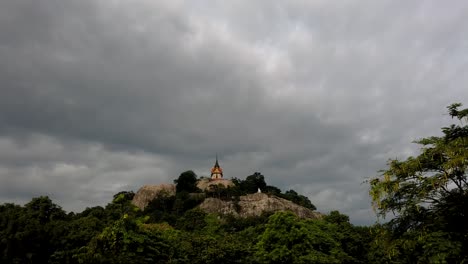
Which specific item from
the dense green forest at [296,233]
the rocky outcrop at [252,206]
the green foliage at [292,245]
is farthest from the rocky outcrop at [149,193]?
the green foliage at [292,245]

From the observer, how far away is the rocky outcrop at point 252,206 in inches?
5044

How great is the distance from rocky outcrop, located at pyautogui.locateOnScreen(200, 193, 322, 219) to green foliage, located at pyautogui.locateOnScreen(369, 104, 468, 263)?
105224 mm

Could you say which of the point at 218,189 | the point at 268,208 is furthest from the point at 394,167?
the point at 218,189

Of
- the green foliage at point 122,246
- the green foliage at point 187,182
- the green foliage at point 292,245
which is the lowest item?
the green foliage at point 122,246

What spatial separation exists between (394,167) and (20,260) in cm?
3233

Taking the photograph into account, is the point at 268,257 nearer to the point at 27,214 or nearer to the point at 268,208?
the point at 27,214

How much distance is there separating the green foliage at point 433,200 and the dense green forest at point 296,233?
46 mm

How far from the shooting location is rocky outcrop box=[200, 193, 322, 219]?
12812 cm

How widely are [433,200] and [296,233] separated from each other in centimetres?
1964

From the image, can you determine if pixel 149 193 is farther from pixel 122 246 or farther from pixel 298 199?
pixel 122 246

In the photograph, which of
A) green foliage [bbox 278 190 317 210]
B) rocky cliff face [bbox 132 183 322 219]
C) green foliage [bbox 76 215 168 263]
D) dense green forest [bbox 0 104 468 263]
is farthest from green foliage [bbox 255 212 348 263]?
green foliage [bbox 278 190 317 210]

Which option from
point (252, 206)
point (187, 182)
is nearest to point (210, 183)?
point (187, 182)

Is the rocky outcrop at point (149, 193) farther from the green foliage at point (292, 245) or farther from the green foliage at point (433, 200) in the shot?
the green foliage at point (433, 200)

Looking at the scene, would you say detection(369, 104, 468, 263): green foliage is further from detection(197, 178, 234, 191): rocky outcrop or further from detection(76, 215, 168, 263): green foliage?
detection(197, 178, 234, 191): rocky outcrop
